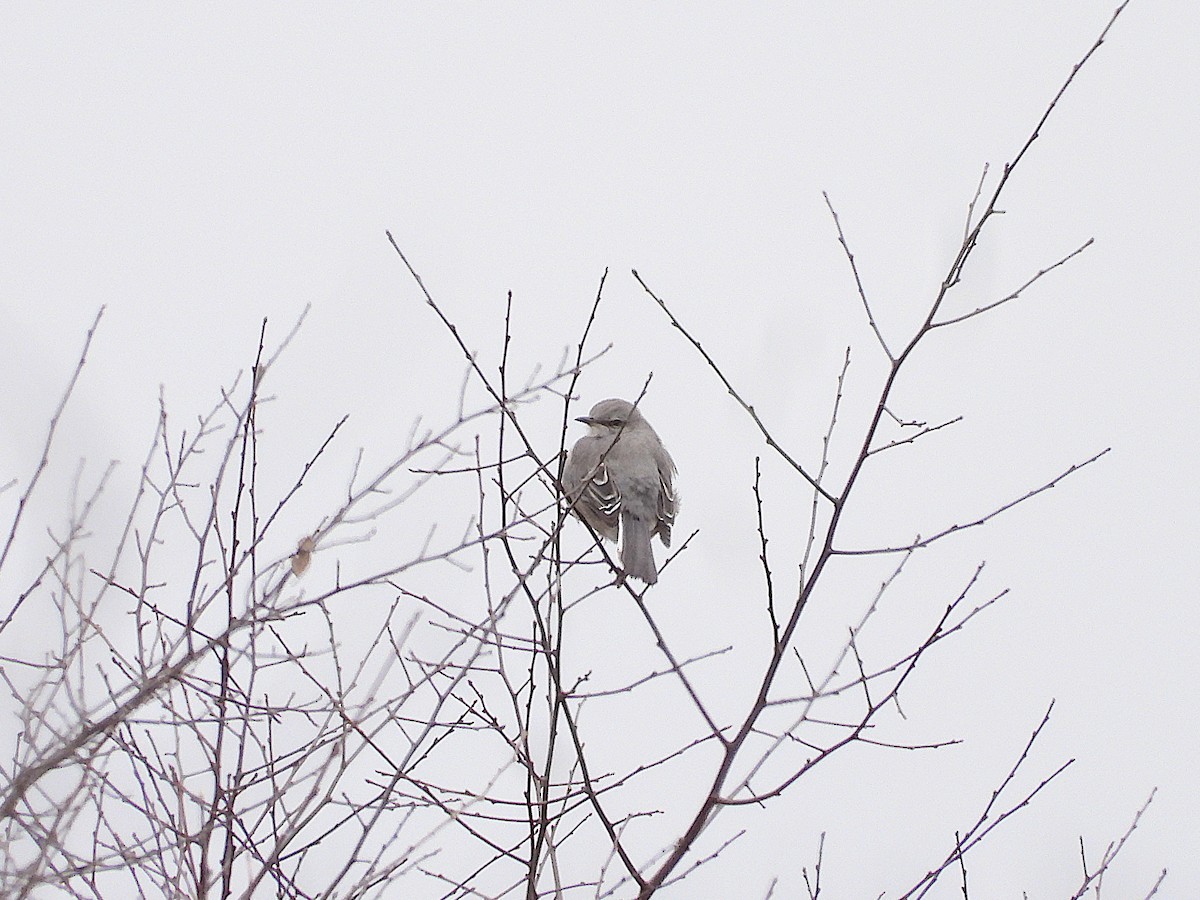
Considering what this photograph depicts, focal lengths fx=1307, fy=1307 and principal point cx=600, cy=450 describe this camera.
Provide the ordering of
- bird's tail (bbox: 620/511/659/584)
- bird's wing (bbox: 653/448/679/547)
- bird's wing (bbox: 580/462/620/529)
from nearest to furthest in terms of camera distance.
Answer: bird's tail (bbox: 620/511/659/584)
bird's wing (bbox: 580/462/620/529)
bird's wing (bbox: 653/448/679/547)

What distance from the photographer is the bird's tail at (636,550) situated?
659cm

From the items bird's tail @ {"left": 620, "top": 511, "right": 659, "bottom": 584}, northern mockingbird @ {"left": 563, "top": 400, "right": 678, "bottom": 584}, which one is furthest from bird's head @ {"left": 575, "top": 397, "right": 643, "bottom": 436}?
bird's tail @ {"left": 620, "top": 511, "right": 659, "bottom": 584}

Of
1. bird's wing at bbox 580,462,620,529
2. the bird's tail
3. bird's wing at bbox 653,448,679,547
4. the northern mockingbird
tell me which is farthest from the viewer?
bird's wing at bbox 653,448,679,547

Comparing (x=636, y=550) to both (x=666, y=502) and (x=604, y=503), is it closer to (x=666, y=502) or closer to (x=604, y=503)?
(x=604, y=503)

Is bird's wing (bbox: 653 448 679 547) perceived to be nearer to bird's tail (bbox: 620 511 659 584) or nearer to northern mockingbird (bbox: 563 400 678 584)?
northern mockingbird (bbox: 563 400 678 584)

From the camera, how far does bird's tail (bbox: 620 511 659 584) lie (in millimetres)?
6590

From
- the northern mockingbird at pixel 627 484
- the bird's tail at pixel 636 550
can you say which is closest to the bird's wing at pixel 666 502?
the northern mockingbird at pixel 627 484

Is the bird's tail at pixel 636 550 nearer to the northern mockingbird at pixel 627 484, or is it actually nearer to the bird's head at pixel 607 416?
the northern mockingbird at pixel 627 484

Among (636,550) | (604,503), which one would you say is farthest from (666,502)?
(636,550)

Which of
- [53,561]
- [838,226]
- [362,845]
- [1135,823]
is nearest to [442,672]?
[362,845]

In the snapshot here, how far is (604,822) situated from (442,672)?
609 millimetres

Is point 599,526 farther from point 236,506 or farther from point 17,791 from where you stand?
point 17,791

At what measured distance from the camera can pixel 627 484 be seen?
23.8 feet

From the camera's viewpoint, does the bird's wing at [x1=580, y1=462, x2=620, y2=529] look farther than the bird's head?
No
